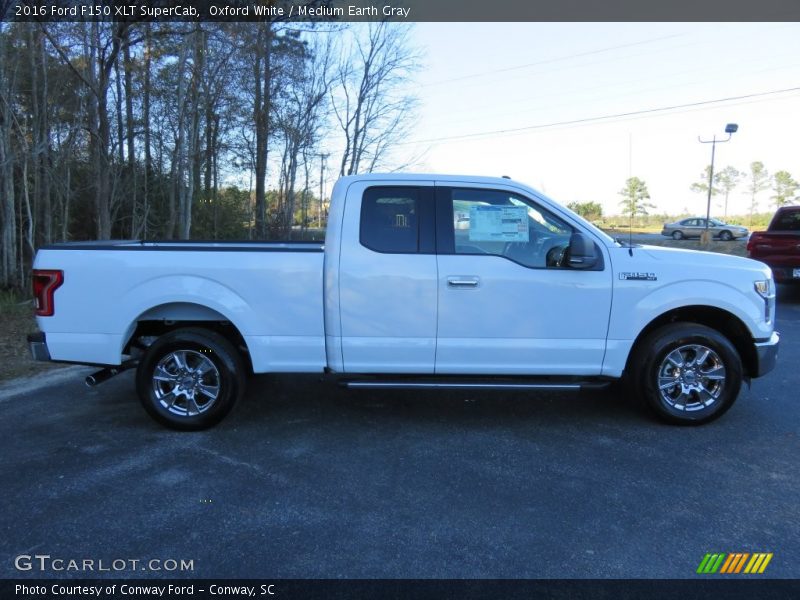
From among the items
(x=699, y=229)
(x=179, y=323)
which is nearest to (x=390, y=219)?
(x=179, y=323)

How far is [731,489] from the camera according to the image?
3.46 metres

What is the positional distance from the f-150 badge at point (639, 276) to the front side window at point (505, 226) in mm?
521

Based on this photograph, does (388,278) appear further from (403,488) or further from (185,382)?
(185,382)

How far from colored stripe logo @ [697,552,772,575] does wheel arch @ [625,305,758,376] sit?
1884 mm

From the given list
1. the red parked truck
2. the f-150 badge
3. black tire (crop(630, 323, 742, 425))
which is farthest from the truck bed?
the red parked truck

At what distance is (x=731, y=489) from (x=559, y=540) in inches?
55.1

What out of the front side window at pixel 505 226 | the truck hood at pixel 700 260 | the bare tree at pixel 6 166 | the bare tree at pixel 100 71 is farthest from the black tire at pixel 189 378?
the bare tree at pixel 100 71

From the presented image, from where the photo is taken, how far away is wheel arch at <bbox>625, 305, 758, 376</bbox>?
176 inches

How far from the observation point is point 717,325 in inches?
183

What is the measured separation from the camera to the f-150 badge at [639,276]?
4297 mm

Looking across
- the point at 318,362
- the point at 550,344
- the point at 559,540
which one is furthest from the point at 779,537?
the point at 318,362

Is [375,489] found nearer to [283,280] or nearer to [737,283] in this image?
[283,280]

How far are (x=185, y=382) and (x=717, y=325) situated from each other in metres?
4.53

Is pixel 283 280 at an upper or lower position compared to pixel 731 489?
upper
